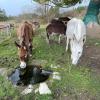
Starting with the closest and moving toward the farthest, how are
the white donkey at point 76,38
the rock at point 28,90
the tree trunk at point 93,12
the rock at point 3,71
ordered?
the rock at point 28,90 < the rock at point 3,71 < the white donkey at point 76,38 < the tree trunk at point 93,12

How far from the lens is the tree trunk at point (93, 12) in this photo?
9.10m

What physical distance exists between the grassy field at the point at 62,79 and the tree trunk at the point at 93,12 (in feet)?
3.96

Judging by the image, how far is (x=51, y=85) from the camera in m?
7.22

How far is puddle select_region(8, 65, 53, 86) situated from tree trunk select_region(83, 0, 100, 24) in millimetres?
2330

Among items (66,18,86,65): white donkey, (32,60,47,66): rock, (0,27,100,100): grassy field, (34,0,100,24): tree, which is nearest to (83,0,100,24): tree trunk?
(34,0,100,24): tree

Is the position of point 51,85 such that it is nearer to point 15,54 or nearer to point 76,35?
point 76,35

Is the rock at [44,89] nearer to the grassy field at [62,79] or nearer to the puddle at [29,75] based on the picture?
the grassy field at [62,79]

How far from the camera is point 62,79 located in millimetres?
7508

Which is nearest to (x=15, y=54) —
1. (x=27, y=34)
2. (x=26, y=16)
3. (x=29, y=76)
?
(x=27, y=34)

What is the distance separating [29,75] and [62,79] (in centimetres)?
91

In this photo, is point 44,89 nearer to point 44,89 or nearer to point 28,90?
point 44,89

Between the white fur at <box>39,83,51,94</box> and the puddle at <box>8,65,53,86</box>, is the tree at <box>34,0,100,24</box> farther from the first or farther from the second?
the white fur at <box>39,83,51,94</box>

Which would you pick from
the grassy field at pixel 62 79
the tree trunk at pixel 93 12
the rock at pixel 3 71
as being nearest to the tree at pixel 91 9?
the tree trunk at pixel 93 12

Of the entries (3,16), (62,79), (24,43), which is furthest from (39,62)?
(3,16)
